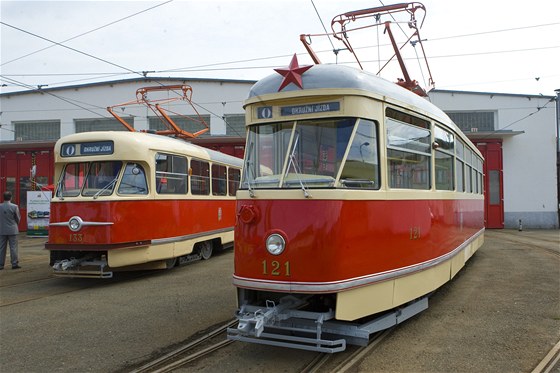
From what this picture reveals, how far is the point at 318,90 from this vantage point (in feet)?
14.6

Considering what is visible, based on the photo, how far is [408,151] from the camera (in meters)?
5.10

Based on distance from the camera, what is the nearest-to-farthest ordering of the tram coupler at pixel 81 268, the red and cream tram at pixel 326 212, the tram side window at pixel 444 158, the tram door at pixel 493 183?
the red and cream tram at pixel 326 212 → the tram side window at pixel 444 158 → the tram coupler at pixel 81 268 → the tram door at pixel 493 183

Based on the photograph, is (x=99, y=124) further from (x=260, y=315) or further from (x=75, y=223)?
(x=260, y=315)

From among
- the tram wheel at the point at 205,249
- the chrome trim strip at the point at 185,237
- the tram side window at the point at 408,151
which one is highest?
the tram side window at the point at 408,151

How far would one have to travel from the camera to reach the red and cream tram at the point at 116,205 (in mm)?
8102

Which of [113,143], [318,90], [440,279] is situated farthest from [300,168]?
[113,143]

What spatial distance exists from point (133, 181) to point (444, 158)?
5.67m

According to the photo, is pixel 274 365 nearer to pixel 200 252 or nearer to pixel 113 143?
pixel 113 143

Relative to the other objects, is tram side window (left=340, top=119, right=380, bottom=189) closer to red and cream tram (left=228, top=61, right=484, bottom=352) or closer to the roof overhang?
red and cream tram (left=228, top=61, right=484, bottom=352)

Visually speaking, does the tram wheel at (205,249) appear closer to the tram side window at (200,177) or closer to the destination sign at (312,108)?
the tram side window at (200,177)

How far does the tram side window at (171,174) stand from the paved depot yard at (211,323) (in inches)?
71.4

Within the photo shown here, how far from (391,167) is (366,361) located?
6.50ft

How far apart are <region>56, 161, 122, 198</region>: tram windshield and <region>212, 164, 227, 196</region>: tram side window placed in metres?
3.50

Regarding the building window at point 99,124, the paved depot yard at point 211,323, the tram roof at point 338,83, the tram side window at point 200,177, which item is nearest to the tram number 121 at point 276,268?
the paved depot yard at point 211,323
